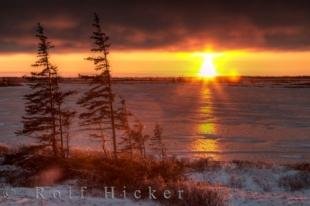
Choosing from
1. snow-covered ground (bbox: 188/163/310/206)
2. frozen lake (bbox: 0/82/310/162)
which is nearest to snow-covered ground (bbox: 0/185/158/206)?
snow-covered ground (bbox: 188/163/310/206)

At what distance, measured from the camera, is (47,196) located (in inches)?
640

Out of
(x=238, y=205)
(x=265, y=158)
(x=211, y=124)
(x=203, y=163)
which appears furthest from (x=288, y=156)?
(x=238, y=205)

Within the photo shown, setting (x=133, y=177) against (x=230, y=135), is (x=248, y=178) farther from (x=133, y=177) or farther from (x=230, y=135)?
(x=230, y=135)

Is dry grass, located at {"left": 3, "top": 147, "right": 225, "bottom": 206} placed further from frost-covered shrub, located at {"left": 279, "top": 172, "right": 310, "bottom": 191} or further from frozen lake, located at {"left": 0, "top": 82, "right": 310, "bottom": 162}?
frozen lake, located at {"left": 0, "top": 82, "right": 310, "bottom": 162}

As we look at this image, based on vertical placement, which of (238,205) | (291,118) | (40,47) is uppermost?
(40,47)

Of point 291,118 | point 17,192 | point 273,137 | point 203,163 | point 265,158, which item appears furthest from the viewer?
point 291,118

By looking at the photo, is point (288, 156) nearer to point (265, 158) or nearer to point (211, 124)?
point (265, 158)

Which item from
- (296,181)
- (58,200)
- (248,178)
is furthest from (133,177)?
(248,178)

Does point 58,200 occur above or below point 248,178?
above

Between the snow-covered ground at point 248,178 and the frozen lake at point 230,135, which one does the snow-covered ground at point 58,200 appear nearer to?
the snow-covered ground at point 248,178

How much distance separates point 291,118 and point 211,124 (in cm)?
1629

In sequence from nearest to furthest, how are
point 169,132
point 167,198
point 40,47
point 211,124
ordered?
1. point 167,198
2. point 40,47
3. point 169,132
4. point 211,124

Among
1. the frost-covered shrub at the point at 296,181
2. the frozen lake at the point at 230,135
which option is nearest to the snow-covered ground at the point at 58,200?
the frost-covered shrub at the point at 296,181

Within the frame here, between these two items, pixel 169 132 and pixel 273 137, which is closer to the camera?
pixel 273 137
